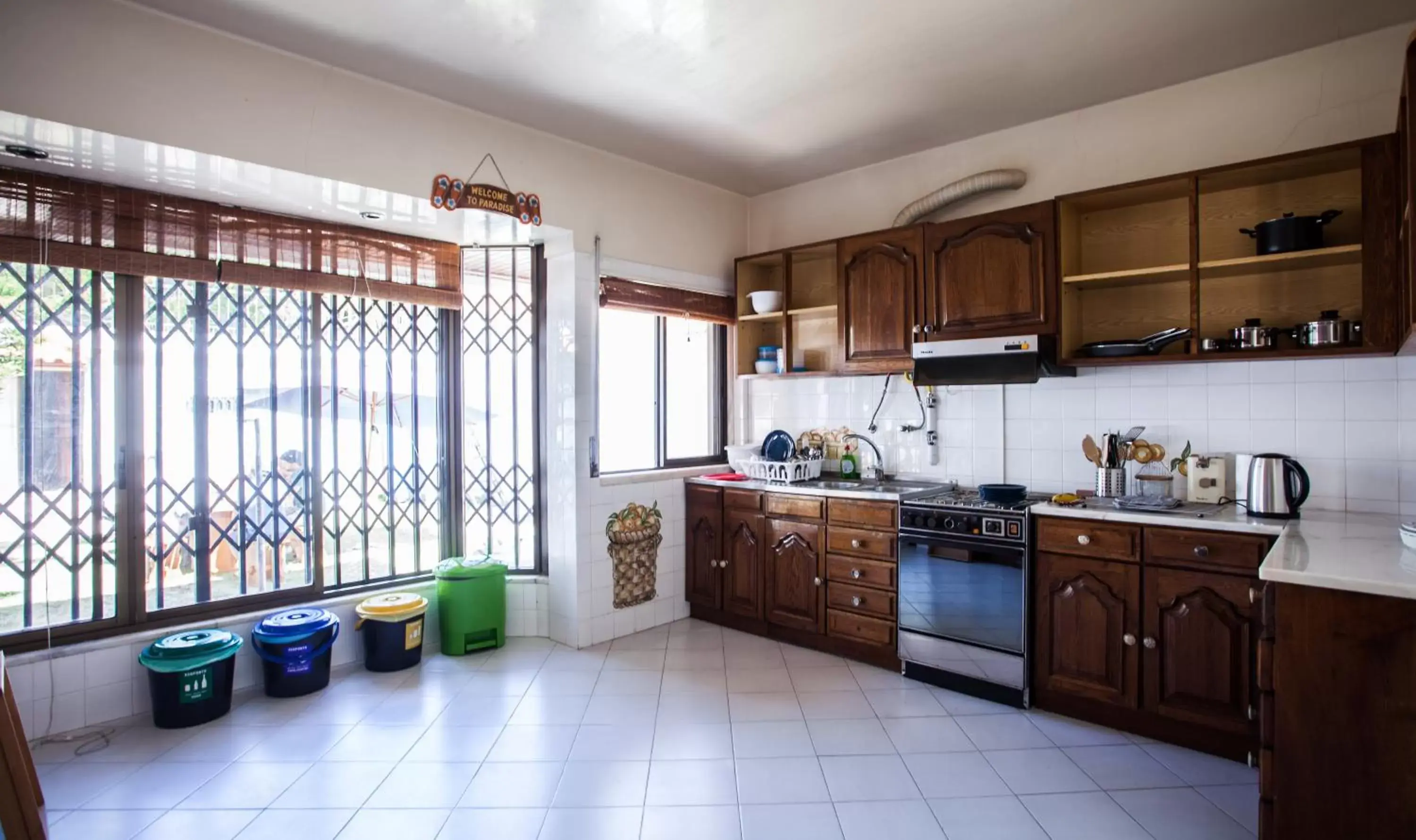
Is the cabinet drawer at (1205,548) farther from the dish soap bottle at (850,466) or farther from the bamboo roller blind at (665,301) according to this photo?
the bamboo roller blind at (665,301)

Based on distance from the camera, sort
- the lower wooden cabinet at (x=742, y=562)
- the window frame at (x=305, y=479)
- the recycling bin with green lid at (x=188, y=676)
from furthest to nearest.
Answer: the lower wooden cabinet at (x=742, y=562)
the window frame at (x=305, y=479)
the recycling bin with green lid at (x=188, y=676)

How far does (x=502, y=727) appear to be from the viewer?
9.02 ft

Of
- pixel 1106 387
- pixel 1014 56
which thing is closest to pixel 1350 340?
pixel 1106 387

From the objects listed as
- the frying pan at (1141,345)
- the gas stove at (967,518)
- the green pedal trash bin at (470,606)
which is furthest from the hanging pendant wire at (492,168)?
the frying pan at (1141,345)

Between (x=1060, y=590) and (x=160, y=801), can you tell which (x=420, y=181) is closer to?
(x=160, y=801)

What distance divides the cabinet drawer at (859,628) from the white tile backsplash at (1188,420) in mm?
913

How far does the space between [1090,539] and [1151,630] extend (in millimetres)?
384

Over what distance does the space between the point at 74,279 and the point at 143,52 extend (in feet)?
3.54

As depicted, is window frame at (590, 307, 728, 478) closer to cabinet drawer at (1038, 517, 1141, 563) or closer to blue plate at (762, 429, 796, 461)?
blue plate at (762, 429, 796, 461)

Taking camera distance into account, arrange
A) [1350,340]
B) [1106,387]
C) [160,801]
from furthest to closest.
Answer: [1106,387]
[1350,340]
[160,801]

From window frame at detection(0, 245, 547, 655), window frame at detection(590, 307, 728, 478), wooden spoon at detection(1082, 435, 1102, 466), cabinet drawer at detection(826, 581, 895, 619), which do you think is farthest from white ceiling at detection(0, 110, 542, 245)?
wooden spoon at detection(1082, 435, 1102, 466)

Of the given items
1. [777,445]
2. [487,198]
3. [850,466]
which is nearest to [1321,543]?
[850,466]

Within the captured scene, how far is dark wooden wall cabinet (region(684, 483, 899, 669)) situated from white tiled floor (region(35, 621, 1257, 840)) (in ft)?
1.16

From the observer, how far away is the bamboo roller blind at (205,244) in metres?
2.61
